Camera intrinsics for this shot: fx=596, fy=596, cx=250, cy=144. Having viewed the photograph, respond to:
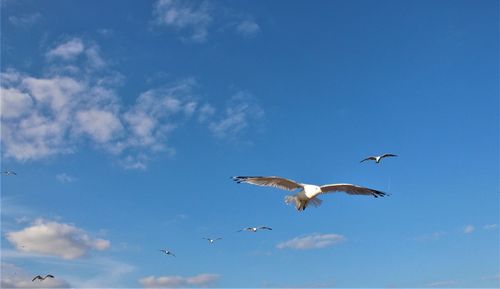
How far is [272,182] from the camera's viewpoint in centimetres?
3900

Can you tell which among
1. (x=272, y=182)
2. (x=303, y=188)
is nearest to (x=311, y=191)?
(x=303, y=188)

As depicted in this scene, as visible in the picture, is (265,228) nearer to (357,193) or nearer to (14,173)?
(357,193)

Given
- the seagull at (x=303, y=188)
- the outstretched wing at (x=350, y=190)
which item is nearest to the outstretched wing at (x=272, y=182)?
the seagull at (x=303, y=188)

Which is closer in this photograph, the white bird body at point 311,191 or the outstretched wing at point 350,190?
the white bird body at point 311,191

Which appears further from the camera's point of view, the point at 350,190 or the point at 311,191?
the point at 350,190

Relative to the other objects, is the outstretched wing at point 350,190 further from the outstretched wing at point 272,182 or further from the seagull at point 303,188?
the outstretched wing at point 272,182

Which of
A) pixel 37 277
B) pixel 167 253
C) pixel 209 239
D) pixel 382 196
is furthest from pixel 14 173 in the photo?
pixel 382 196

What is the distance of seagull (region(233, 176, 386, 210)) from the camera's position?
3791 centimetres

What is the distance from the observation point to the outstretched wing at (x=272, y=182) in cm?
3853

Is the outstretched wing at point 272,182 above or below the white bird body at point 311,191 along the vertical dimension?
above

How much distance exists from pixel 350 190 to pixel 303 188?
12.8 feet

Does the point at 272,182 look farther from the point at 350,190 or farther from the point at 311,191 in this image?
the point at 350,190

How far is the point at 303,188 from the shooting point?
38.4 m

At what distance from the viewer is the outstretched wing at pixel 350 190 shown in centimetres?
3938
